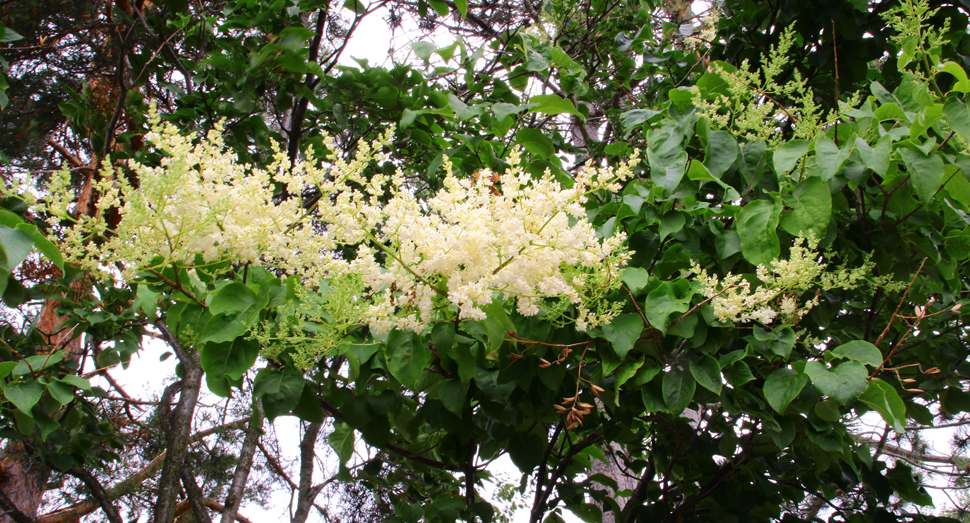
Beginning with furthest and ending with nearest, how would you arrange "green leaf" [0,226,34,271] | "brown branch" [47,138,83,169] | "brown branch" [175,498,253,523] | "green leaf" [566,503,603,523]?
"brown branch" [175,498,253,523]
"brown branch" [47,138,83,169]
"green leaf" [566,503,603,523]
"green leaf" [0,226,34,271]

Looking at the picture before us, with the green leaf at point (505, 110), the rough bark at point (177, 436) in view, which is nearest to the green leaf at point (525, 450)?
the green leaf at point (505, 110)

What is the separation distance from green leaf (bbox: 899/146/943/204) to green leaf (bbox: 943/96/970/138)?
0.06m

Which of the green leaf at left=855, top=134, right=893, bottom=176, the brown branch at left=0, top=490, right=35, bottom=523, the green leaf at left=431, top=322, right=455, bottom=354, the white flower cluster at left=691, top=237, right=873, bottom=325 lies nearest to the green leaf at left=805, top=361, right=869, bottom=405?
the white flower cluster at left=691, top=237, right=873, bottom=325

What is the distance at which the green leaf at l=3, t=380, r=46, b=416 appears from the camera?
3.87 ft

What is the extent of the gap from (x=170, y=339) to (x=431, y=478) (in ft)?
4.07

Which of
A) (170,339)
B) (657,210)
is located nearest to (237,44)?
(170,339)

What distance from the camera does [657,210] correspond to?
3.93 ft

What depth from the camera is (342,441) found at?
4.41 feet

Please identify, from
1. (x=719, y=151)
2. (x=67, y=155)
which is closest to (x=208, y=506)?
(x=67, y=155)

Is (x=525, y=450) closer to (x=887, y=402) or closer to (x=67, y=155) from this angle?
(x=887, y=402)

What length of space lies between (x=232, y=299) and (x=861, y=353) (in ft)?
3.47

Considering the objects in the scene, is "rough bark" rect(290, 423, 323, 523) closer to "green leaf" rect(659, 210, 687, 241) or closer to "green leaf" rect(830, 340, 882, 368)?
"green leaf" rect(659, 210, 687, 241)

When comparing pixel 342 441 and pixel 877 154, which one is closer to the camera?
pixel 877 154

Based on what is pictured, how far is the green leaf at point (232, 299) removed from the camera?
0.90 m
